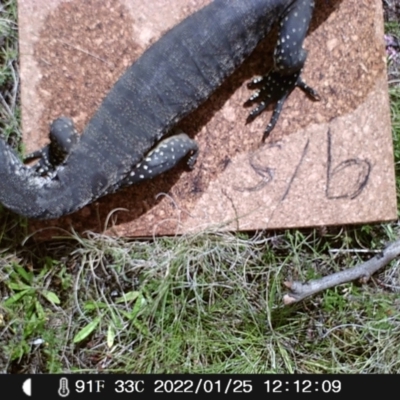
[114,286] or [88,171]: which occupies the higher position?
[88,171]

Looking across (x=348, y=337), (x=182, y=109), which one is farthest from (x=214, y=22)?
(x=348, y=337)

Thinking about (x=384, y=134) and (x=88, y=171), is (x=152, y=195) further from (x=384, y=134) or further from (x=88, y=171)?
(x=384, y=134)

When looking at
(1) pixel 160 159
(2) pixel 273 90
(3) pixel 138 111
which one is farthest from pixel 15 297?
(2) pixel 273 90

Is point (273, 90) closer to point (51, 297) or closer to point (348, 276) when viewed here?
point (348, 276)
